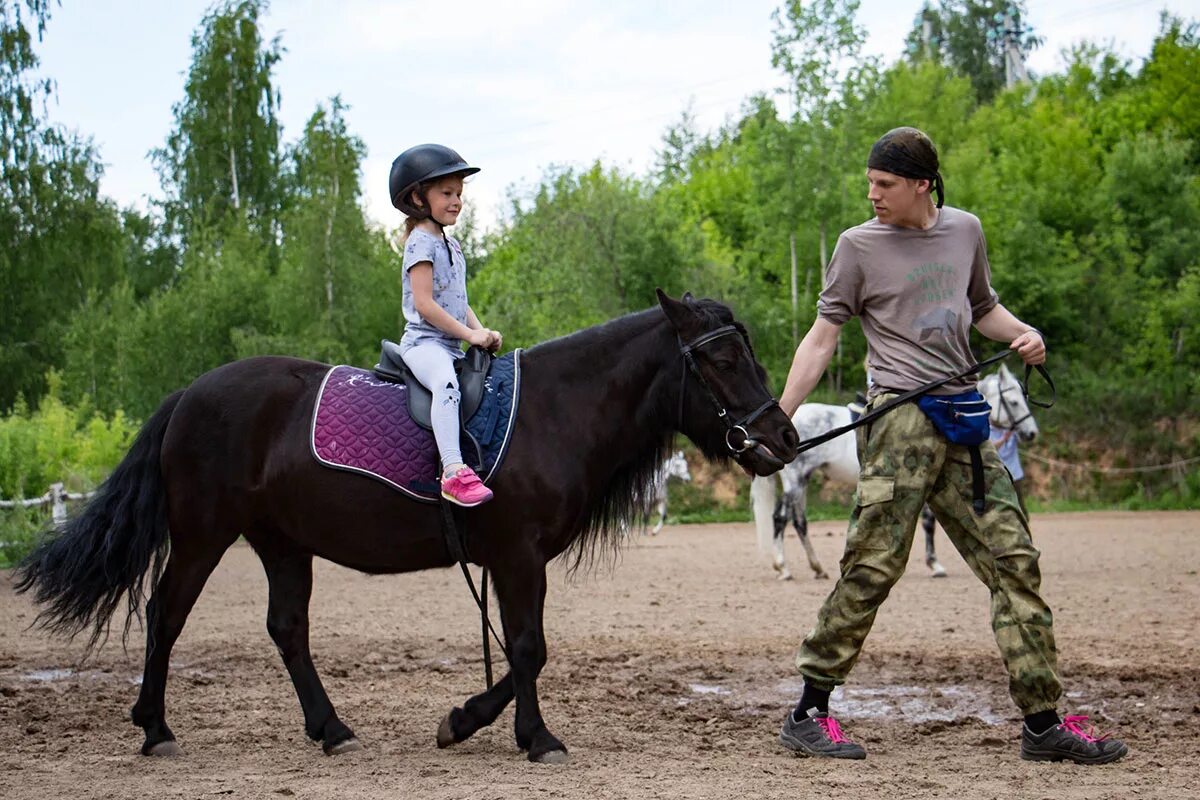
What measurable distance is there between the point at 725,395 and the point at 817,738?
4.55 feet

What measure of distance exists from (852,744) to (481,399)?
79.3 inches

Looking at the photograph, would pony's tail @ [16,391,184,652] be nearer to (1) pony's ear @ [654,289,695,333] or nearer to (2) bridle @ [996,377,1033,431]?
(1) pony's ear @ [654,289,695,333]

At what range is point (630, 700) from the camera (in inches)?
266

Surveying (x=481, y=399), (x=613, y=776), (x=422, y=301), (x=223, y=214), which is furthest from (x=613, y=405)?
(x=223, y=214)

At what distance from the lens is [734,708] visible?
21.3 feet

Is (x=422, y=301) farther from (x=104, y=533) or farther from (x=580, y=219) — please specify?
(x=580, y=219)

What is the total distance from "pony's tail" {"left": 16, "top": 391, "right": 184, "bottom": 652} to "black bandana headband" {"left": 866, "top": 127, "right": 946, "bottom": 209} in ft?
10.6

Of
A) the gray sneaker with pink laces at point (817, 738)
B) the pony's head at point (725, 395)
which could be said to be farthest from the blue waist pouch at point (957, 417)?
the gray sneaker with pink laces at point (817, 738)

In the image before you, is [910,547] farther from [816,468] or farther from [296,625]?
[816,468]

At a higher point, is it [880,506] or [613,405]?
[613,405]

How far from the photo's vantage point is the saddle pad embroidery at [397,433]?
5348 millimetres

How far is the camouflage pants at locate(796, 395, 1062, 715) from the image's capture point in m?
4.91

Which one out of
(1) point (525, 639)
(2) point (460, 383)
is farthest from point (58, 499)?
(1) point (525, 639)

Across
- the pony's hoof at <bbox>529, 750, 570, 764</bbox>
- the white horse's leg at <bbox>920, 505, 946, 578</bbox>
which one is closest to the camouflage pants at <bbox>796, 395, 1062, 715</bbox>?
the pony's hoof at <bbox>529, 750, 570, 764</bbox>
